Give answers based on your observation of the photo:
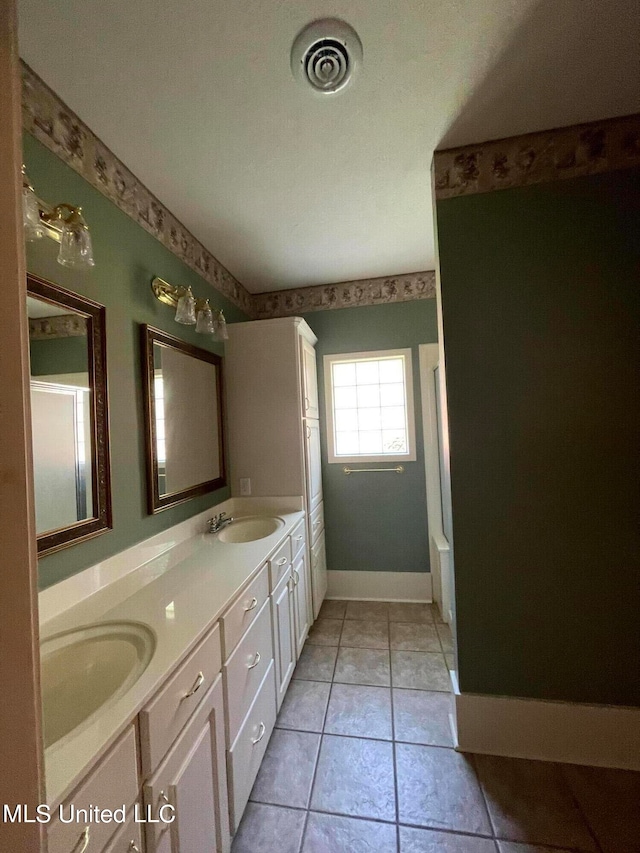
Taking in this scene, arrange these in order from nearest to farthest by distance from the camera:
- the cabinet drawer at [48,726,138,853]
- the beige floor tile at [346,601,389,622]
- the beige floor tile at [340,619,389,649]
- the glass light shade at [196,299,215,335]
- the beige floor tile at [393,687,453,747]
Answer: the cabinet drawer at [48,726,138,853], the beige floor tile at [393,687,453,747], the glass light shade at [196,299,215,335], the beige floor tile at [340,619,389,649], the beige floor tile at [346,601,389,622]

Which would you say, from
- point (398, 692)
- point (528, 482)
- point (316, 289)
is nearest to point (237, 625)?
point (398, 692)

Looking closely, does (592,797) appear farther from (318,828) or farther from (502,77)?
(502,77)

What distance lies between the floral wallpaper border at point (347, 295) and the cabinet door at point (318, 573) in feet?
6.16

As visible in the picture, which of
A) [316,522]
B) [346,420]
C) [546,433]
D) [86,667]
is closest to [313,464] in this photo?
[316,522]

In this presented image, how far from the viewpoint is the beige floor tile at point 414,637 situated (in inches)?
84.2

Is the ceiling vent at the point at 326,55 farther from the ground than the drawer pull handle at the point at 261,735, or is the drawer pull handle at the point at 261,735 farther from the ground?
the ceiling vent at the point at 326,55

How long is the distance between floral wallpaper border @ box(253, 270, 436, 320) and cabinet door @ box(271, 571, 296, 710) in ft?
6.75

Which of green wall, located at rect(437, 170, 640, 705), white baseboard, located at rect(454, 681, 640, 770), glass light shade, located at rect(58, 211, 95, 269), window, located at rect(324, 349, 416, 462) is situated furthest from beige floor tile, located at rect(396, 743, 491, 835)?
glass light shade, located at rect(58, 211, 95, 269)

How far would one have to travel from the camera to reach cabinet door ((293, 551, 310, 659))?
195 cm

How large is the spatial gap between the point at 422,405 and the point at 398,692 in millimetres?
1854

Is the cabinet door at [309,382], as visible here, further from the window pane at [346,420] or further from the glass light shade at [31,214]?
the glass light shade at [31,214]

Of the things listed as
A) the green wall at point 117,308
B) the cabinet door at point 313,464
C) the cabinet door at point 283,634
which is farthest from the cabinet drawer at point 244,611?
the cabinet door at point 313,464

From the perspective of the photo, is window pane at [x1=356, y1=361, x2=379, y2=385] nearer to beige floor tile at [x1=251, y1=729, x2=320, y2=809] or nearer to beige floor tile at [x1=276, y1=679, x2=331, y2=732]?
beige floor tile at [x1=276, y1=679, x2=331, y2=732]

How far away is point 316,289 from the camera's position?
281 centimetres
